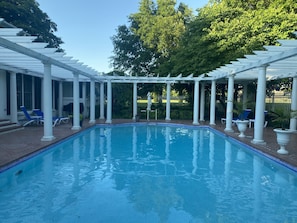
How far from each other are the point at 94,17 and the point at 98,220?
20.3 m

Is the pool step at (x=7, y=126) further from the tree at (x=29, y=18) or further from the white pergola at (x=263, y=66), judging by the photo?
the white pergola at (x=263, y=66)

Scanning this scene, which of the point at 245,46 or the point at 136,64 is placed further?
the point at 136,64

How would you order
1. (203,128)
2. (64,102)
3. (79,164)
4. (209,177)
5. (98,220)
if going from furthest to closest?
(64,102) → (203,128) → (79,164) → (209,177) → (98,220)

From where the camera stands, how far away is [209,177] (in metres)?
5.68

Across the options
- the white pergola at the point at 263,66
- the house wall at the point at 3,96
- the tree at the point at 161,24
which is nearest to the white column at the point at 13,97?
the house wall at the point at 3,96

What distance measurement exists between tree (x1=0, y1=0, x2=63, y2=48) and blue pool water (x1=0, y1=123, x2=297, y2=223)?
13.0 metres

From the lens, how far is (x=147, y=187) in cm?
494

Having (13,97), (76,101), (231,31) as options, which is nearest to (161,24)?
(231,31)

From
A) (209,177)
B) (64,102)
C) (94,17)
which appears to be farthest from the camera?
(94,17)

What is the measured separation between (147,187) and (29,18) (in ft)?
58.8

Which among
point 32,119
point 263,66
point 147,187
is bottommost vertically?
point 147,187

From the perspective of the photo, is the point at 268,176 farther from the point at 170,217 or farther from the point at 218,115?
the point at 218,115

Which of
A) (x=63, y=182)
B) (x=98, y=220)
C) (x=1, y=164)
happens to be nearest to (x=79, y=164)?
(x=63, y=182)

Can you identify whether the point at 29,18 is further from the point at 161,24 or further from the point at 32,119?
the point at 161,24
